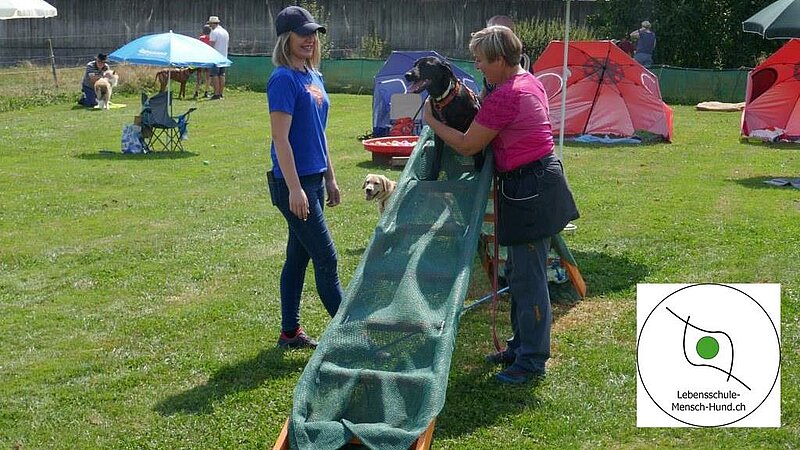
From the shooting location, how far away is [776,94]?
14703mm

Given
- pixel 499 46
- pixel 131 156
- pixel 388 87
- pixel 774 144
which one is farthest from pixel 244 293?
pixel 774 144

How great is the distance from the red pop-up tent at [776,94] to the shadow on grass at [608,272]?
841 cm

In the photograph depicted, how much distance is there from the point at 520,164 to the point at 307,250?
4.08 feet

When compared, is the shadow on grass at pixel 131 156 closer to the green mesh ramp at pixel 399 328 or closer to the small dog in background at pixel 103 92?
the small dog in background at pixel 103 92

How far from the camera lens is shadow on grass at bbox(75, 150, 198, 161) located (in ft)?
44.3

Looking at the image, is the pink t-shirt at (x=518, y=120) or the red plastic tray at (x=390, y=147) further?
the red plastic tray at (x=390, y=147)

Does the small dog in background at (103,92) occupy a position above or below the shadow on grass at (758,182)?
above

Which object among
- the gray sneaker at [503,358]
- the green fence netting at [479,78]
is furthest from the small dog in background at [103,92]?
the gray sneaker at [503,358]

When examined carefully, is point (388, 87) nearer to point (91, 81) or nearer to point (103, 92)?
point (103, 92)

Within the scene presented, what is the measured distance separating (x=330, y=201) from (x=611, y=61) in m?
10.3

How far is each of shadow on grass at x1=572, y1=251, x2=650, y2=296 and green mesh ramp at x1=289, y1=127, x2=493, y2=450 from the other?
1869mm

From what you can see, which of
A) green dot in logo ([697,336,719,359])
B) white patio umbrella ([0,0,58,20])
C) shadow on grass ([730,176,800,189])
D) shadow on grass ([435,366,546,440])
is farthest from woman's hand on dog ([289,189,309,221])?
shadow on grass ([730,176,800,189])

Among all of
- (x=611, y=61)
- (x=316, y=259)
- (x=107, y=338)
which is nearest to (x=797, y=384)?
(x=316, y=259)

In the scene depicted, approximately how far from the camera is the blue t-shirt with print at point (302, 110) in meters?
4.73
